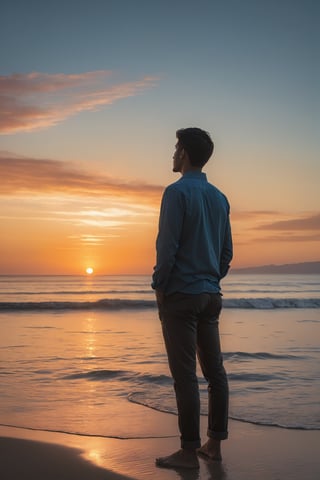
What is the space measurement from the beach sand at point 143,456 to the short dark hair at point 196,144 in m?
1.77

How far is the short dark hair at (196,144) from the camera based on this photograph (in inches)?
133

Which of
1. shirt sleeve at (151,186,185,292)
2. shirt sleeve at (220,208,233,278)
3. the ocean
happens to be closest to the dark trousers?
shirt sleeve at (151,186,185,292)

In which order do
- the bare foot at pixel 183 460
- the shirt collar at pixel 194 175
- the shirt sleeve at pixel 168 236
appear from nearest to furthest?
the shirt sleeve at pixel 168 236 → the bare foot at pixel 183 460 → the shirt collar at pixel 194 175

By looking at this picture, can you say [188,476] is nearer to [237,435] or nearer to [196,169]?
[237,435]

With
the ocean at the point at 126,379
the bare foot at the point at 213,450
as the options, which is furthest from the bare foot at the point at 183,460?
the ocean at the point at 126,379

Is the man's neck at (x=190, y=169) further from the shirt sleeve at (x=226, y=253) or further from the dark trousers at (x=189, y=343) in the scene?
the dark trousers at (x=189, y=343)

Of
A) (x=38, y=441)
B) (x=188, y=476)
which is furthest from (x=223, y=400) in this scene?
(x=38, y=441)

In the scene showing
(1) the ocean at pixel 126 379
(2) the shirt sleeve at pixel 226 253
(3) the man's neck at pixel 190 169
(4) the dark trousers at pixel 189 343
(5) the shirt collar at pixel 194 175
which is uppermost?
(3) the man's neck at pixel 190 169

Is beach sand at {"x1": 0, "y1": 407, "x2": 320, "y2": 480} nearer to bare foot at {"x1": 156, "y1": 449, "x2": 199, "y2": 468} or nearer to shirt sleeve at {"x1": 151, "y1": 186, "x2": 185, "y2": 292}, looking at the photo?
bare foot at {"x1": 156, "y1": 449, "x2": 199, "y2": 468}

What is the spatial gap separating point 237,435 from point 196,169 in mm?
1978

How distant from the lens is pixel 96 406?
5.11 metres

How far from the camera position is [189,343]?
129 inches

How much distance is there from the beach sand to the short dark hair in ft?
5.79

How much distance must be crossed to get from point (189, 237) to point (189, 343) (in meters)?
0.59
